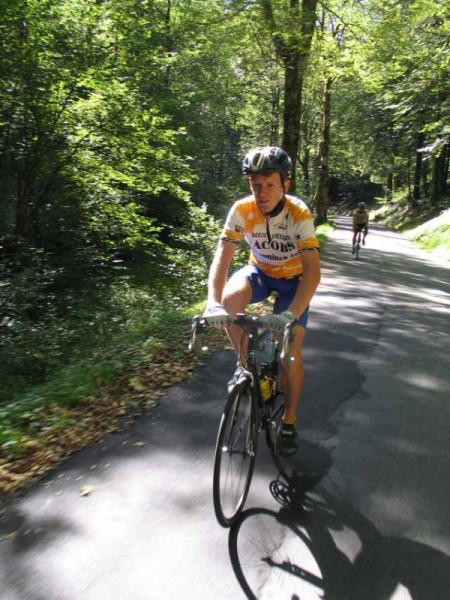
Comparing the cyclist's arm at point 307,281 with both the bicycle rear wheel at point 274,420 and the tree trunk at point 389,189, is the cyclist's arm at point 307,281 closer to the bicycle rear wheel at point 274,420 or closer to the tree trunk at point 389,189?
the bicycle rear wheel at point 274,420

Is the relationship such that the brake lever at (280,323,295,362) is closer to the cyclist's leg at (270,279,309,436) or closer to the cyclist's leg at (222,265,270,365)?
the cyclist's leg at (222,265,270,365)

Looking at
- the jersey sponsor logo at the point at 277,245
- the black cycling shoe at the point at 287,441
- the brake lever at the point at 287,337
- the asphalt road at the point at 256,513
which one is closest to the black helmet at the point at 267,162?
the jersey sponsor logo at the point at 277,245

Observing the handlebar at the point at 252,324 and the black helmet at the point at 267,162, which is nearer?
the handlebar at the point at 252,324

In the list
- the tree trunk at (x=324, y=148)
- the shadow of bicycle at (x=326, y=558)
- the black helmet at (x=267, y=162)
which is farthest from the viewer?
the tree trunk at (x=324, y=148)

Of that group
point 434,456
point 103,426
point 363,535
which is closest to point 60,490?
point 103,426

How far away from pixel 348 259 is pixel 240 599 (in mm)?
14320

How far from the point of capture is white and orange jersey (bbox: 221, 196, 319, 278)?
3.41m

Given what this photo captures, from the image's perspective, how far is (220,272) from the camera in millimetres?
3484

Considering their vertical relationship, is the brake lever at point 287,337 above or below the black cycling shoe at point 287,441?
above

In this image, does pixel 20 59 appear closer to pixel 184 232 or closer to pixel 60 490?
pixel 184 232

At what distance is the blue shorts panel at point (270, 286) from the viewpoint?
3.73 metres

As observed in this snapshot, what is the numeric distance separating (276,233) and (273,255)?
0.18 m

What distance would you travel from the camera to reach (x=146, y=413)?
4617mm

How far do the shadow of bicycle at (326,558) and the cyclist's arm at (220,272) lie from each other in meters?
1.44
